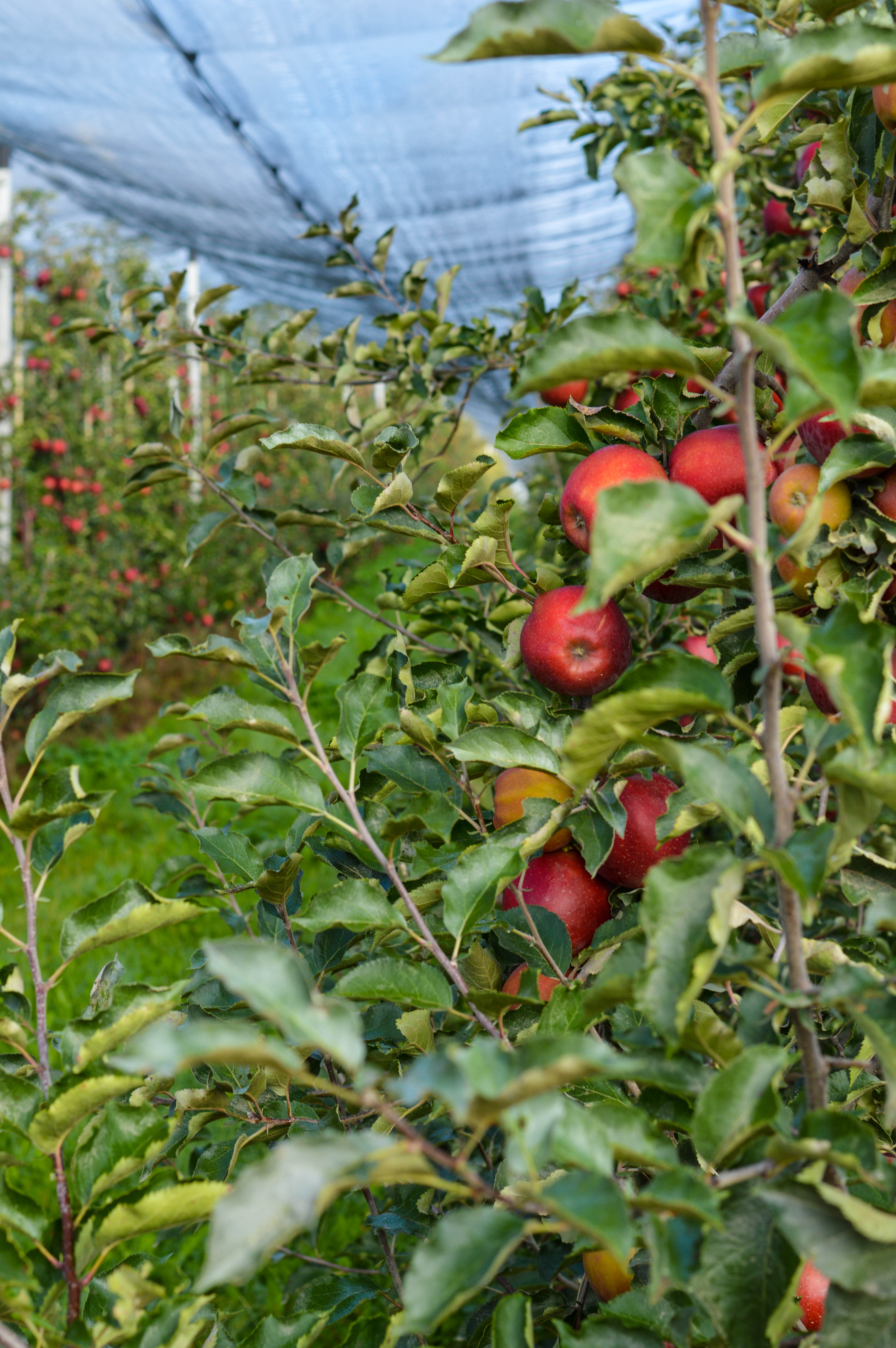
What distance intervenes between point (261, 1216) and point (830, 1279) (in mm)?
247

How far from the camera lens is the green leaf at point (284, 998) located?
33 centimetres

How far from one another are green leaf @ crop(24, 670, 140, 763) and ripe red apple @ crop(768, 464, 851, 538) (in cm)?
46

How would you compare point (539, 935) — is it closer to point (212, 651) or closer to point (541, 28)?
point (212, 651)

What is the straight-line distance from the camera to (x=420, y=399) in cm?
177

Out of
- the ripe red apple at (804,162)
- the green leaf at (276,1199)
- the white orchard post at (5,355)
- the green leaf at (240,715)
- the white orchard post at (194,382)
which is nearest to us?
the green leaf at (276,1199)

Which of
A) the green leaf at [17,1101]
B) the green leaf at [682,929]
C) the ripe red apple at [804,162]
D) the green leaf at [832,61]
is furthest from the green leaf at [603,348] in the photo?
the ripe red apple at [804,162]

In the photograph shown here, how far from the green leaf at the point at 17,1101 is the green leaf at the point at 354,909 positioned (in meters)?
0.17

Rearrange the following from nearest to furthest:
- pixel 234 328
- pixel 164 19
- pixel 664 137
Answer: pixel 234 328
pixel 664 137
pixel 164 19

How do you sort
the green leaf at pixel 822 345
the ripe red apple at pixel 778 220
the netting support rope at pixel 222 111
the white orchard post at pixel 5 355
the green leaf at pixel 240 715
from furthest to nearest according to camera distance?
the white orchard post at pixel 5 355
the netting support rope at pixel 222 111
the ripe red apple at pixel 778 220
the green leaf at pixel 240 715
the green leaf at pixel 822 345

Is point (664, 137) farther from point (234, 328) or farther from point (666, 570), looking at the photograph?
point (666, 570)

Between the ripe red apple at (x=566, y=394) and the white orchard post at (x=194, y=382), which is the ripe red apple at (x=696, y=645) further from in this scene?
the white orchard post at (x=194, y=382)

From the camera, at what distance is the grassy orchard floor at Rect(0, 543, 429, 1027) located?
2.70m

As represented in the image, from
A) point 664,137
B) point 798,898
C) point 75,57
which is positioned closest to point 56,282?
point 75,57

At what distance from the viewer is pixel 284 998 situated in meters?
0.34
